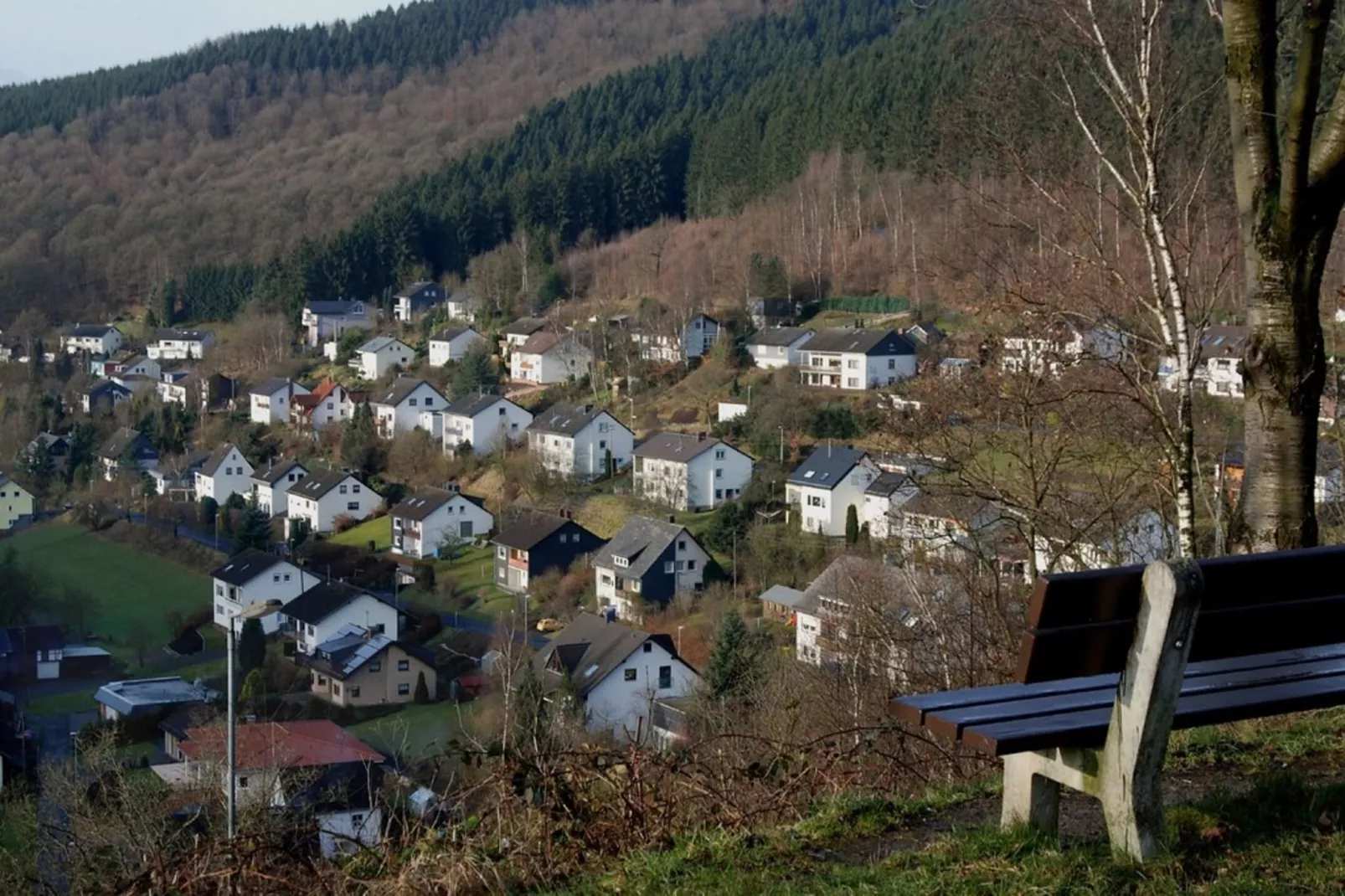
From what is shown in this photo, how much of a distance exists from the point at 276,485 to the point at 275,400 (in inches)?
317

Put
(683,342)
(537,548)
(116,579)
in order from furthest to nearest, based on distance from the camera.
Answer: (683,342) < (116,579) < (537,548)

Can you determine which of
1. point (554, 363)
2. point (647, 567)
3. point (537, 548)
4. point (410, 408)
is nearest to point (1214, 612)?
point (647, 567)

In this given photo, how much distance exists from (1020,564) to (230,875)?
21.4 ft

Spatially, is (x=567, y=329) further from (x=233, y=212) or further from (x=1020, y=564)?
(x=233, y=212)

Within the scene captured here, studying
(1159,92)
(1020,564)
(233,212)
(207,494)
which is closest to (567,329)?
(207,494)

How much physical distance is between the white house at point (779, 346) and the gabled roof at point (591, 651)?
1579 centimetres

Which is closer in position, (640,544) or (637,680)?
(637,680)

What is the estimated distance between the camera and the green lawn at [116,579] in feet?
79.7

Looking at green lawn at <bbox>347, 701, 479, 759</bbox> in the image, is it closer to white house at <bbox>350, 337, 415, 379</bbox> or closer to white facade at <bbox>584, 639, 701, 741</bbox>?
white facade at <bbox>584, 639, 701, 741</bbox>

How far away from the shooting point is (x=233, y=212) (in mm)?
76562

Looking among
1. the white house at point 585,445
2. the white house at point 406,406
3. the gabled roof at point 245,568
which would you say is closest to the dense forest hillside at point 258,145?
the white house at point 406,406

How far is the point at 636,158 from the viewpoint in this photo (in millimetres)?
56688

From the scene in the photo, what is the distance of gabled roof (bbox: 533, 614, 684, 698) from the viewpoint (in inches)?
645

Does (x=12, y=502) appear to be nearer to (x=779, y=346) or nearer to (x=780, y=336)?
(x=779, y=346)
